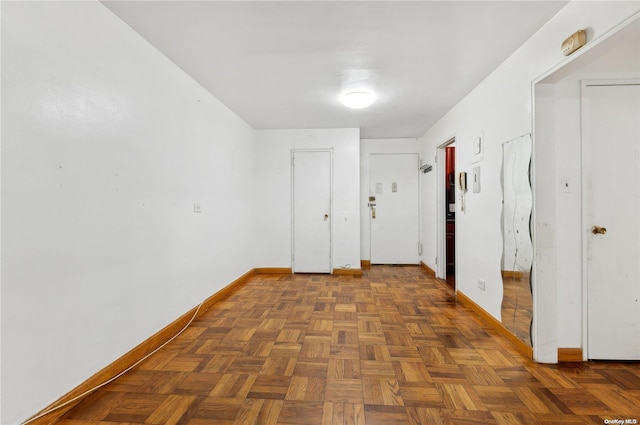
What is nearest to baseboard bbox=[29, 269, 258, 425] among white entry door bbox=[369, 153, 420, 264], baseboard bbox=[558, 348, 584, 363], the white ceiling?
the white ceiling

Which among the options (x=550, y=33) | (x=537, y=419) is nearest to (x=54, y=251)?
(x=537, y=419)

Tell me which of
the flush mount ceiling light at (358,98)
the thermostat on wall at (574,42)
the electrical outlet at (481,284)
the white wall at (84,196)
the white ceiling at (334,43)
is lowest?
the electrical outlet at (481,284)

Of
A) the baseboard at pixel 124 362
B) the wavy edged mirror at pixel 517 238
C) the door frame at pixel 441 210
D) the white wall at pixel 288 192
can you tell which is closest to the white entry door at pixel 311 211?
the white wall at pixel 288 192

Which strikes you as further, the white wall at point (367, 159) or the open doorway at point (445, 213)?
the white wall at point (367, 159)

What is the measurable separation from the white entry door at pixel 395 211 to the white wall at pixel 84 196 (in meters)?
3.66

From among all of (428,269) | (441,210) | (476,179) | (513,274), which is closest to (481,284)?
(513,274)

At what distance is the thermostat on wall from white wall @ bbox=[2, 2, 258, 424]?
114 inches

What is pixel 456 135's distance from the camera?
151 inches

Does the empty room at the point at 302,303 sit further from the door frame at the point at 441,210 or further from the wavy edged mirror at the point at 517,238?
the door frame at the point at 441,210

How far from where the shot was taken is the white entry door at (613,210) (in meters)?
2.13

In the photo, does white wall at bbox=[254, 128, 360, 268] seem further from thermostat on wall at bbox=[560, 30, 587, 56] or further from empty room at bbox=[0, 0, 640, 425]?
thermostat on wall at bbox=[560, 30, 587, 56]

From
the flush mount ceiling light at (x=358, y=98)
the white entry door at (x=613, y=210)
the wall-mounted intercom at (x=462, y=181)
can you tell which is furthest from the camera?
the wall-mounted intercom at (x=462, y=181)

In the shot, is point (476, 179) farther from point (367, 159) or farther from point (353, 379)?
point (367, 159)

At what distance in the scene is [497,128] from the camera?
9.08 feet
